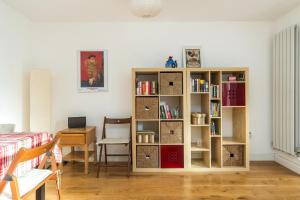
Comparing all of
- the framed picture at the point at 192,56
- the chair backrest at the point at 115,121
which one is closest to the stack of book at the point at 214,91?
the framed picture at the point at 192,56

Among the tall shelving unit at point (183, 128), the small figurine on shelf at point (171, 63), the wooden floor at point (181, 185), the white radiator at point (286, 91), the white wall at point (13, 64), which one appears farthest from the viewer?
the small figurine on shelf at point (171, 63)

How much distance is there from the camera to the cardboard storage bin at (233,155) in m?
3.17

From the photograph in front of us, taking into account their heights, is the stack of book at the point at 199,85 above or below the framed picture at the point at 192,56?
below

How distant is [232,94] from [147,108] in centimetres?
127

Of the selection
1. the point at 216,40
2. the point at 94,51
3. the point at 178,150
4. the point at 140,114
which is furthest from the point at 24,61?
the point at 216,40

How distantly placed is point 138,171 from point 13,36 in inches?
104

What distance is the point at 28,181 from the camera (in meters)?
1.60

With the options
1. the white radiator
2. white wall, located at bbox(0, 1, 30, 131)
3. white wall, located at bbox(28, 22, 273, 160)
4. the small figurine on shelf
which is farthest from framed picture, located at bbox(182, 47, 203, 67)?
white wall, located at bbox(0, 1, 30, 131)

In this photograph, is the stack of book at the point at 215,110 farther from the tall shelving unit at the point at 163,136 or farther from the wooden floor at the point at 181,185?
the wooden floor at the point at 181,185

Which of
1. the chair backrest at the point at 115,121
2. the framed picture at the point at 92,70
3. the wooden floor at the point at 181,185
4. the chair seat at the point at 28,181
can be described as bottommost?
the wooden floor at the point at 181,185

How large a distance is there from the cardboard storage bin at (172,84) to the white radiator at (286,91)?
5.07 ft

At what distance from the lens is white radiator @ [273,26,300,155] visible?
299cm

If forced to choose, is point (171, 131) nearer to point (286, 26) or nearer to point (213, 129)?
point (213, 129)

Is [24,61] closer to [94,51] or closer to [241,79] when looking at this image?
[94,51]
